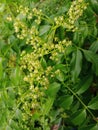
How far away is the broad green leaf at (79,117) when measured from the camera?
87 cm

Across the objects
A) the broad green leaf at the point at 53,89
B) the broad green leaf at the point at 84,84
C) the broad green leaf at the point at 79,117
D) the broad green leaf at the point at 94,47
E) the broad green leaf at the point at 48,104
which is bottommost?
the broad green leaf at the point at 79,117

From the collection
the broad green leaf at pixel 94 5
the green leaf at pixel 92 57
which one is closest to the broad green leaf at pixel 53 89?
the green leaf at pixel 92 57

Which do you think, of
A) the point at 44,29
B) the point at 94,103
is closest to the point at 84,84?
the point at 94,103

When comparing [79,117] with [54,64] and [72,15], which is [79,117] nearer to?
[54,64]

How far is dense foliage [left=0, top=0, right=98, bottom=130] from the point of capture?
33.3 inches

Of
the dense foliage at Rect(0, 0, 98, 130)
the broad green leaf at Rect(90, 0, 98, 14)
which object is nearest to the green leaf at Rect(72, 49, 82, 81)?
the dense foliage at Rect(0, 0, 98, 130)

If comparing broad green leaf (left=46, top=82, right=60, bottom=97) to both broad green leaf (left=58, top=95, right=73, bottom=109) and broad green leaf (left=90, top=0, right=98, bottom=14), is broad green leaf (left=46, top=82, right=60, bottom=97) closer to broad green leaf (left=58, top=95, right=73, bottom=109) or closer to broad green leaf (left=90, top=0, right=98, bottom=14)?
broad green leaf (left=58, top=95, right=73, bottom=109)

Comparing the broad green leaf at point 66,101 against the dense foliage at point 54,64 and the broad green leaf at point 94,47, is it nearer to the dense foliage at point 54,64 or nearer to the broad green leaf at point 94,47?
the dense foliage at point 54,64

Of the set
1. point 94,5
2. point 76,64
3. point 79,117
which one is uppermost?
point 94,5

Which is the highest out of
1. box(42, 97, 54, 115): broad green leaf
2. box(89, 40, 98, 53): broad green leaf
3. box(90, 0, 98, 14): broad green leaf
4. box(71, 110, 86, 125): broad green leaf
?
box(90, 0, 98, 14): broad green leaf

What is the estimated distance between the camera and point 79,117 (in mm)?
872

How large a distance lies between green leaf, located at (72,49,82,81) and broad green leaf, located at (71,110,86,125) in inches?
3.5

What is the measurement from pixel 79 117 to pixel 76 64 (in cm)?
13

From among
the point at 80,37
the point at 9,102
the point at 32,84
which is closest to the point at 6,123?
the point at 9,102
